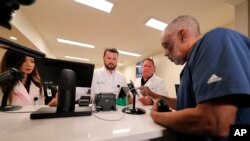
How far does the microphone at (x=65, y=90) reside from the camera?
2.66ft

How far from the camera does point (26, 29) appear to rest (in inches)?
129

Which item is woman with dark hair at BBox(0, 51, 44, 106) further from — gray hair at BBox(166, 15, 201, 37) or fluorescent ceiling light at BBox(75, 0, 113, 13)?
fluorescent ceiling light at BBox(75, 0, 113, 13)

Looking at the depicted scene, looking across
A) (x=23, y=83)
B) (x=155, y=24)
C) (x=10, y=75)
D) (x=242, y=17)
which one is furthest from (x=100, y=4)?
(x=242, y=17)

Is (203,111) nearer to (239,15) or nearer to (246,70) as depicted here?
(246,70)

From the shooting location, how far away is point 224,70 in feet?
1.63

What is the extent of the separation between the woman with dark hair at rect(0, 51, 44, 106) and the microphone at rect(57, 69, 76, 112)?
23.2 inches

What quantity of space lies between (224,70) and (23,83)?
2010 millimetres

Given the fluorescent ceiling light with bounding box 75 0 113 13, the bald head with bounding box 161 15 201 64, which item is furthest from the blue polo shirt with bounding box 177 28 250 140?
the fluorescent ceiling light with bounding box 75 0 113 13

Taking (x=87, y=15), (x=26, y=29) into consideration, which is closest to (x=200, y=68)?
(x=87, y=15)

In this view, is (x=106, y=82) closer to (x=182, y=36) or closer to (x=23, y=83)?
(x=23, y=83)

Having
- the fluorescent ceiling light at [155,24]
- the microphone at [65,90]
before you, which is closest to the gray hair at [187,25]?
the microphone at [65,90]

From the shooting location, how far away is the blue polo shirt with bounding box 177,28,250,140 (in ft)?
1.58

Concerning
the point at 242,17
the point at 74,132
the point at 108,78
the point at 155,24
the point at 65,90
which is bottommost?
the point at 74,132

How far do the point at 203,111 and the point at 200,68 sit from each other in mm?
175
